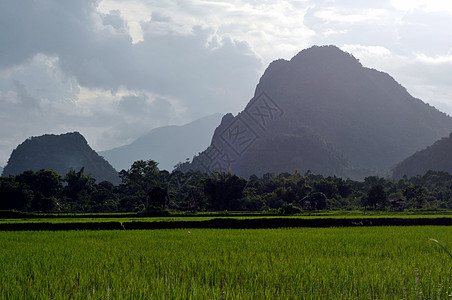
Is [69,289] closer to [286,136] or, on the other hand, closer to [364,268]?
[364,268]

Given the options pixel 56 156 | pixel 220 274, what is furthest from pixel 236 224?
pixel 56 156

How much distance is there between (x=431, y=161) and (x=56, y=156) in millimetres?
153424

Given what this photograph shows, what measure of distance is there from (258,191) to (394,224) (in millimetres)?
40085

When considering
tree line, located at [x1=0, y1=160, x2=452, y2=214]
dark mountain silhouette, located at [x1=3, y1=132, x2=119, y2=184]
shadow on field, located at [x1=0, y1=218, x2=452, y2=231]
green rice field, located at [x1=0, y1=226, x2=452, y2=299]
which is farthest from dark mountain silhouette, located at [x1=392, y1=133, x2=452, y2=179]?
green rice field, located at [x1=0, y1=226, x2=452, y2=299]

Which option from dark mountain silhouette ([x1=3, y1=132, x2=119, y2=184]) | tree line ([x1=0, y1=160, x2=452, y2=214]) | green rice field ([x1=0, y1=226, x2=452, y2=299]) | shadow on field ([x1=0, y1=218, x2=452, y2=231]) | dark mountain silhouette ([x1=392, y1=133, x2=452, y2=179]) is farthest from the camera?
dark mountain silhouette ([x1=3, y1=132, x2=119, y2=184])

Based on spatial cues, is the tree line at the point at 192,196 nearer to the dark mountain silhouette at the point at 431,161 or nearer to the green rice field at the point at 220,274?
the green rice field at the point at 220,274

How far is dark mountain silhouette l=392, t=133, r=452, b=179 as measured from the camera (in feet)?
396

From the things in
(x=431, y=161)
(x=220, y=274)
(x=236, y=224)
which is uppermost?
(x=431, y=161)

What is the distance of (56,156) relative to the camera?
568ft

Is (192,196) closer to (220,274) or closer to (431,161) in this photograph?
(220,274)

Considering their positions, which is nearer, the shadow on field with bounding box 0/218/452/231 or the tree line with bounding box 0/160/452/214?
the shadow on field with bounding box 0/218/452/231

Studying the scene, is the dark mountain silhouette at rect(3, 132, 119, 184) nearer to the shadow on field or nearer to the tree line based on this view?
the tree line

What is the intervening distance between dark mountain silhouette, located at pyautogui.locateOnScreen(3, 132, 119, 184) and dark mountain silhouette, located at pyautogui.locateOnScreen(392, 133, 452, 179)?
4566 inches

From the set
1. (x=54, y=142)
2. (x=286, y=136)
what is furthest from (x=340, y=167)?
(x=54, y=142)
